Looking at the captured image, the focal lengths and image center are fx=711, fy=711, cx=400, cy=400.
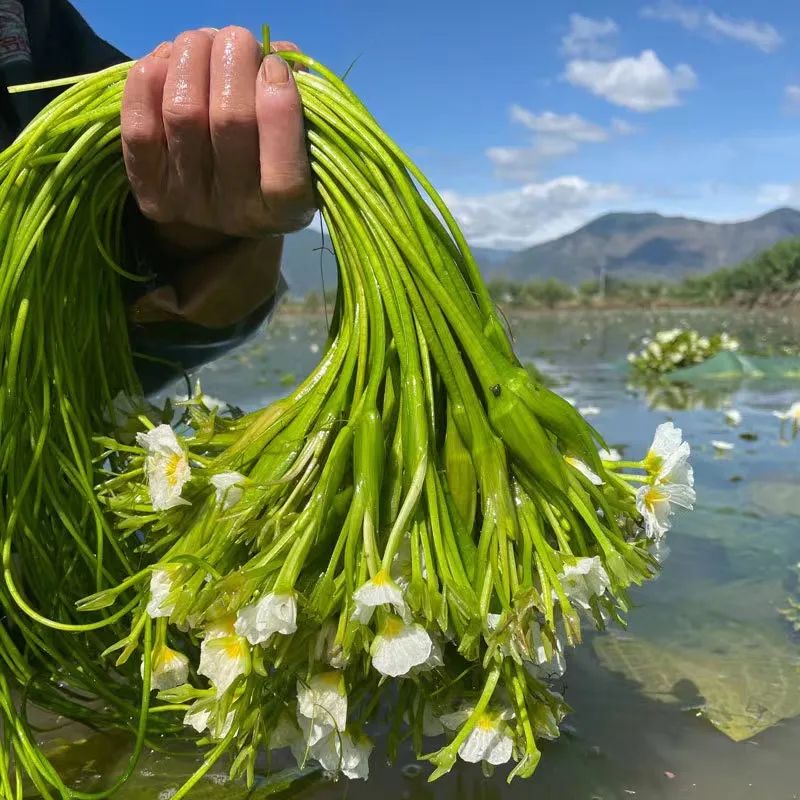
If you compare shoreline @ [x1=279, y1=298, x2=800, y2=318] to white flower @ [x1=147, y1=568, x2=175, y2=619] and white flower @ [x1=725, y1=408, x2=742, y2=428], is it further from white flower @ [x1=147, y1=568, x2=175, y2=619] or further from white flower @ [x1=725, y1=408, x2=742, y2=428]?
white flower @ [x1=147, y1=568, x2=175, y2=619]

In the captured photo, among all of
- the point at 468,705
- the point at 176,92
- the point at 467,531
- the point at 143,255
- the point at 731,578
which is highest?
the point at 176,92

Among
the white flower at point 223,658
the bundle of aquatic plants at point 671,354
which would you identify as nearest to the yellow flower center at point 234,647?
the white flower at point 223,658

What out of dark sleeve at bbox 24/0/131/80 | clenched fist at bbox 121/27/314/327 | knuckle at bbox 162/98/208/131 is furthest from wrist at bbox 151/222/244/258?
dark sleeve at bbox 24/0/131/80

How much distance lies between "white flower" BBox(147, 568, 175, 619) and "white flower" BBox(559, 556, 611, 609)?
1.26ft

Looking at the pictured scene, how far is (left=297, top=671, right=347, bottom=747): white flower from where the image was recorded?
67 centimetres

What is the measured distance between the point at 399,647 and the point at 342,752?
0.57 ft

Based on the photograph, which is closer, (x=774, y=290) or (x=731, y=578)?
(x=731, y=578)

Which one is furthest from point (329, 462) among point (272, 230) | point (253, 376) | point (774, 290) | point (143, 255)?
point (774, 290)

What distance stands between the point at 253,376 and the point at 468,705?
6.47 meters

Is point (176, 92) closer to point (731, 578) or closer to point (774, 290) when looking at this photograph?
point (731, 578)

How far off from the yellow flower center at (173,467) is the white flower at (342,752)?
0.31 meters

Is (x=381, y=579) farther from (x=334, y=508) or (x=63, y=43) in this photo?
(x=63, y=43)

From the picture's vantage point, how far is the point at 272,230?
974 mm

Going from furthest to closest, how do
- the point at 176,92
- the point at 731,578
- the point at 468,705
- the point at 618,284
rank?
the point at 618,284 < the point at 731,578 < the point at 176,92 < the point at 468,705
